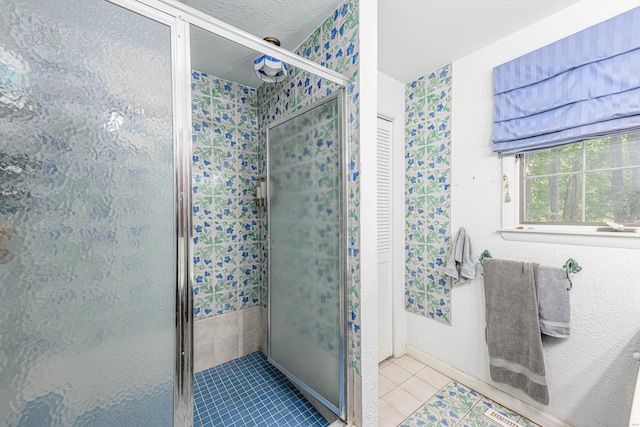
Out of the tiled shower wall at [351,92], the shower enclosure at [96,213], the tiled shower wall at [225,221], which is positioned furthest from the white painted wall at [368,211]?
the tiled shower wall at [225,221]

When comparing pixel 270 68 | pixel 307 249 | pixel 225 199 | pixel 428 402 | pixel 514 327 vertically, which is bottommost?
pixel 428 402

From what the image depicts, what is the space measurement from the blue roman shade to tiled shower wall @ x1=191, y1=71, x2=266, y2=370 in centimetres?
174

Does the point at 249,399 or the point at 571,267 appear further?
the point at 249,399

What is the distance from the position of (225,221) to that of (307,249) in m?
0.83

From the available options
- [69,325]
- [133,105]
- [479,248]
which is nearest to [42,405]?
[69,325]

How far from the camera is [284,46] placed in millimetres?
1577

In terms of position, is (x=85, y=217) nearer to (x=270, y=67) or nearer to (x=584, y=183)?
(x=270, y=67)

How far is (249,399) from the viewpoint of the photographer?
57.9 inches

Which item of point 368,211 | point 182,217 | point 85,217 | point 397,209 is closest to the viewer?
point 85,217

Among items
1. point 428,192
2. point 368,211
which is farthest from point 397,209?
point 368,211

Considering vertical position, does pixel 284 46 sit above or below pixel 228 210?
above

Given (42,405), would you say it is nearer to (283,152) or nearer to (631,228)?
(283,152)

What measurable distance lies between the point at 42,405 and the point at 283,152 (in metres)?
1.44

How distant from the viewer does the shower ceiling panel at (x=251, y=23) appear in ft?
4.03
